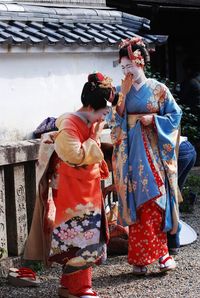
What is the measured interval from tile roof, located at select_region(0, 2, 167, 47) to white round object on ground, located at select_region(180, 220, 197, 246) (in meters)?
2.12

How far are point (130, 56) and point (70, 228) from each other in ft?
5.37

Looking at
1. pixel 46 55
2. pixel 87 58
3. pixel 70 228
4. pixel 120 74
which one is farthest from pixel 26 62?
pixel 70 228

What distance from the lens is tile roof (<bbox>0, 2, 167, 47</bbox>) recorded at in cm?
664

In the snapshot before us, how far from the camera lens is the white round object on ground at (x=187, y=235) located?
23.1ft

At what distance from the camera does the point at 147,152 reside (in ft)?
19.7

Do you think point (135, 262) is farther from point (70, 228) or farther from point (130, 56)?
point (130, 56)

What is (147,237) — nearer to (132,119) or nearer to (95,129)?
(132,119)

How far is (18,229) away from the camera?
624cm

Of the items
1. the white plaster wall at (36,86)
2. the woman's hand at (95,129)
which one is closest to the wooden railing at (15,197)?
the white plaster wall at (36,86)

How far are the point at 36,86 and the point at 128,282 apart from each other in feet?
6.89

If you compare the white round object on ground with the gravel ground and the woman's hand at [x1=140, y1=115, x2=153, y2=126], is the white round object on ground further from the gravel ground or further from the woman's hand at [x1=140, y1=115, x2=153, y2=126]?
the woman's hand at [x1=140, y1=115, x2=153, y2=126]

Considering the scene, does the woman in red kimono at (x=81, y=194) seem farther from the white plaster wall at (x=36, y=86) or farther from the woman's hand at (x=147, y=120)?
the white plaster wall at (x=36, y=86)

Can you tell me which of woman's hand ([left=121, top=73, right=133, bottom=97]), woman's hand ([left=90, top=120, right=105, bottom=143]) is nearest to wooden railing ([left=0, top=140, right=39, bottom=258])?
woman's hand ([left=121, top=73, right=133, bottom=97])

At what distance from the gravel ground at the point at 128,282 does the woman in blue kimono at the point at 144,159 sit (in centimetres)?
13
